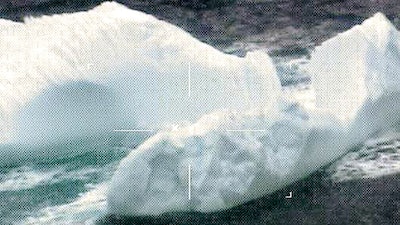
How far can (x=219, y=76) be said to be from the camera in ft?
21.3

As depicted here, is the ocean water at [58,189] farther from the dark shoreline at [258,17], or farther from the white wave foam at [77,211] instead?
the dark shoreline at [258,17]

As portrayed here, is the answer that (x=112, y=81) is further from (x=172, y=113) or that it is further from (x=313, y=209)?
(x=313, y=209)

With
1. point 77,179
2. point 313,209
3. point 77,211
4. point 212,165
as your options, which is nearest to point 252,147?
point 212,165

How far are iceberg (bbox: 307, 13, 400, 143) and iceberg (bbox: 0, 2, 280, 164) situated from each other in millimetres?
357

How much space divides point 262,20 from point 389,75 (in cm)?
367

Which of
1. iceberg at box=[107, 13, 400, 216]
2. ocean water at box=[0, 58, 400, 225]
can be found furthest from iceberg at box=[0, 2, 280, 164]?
iceberg at box=[107, 13, 400, 216]

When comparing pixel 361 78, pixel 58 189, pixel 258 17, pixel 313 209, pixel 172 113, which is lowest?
pixel 313 209

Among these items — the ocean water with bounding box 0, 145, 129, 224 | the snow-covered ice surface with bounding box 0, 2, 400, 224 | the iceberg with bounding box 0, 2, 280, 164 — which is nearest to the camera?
the snow-covered ice surface with bounding box 0, 2, 400, 224

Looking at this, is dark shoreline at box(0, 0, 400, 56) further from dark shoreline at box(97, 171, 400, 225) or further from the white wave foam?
the white wave foam

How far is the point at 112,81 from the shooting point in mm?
6297

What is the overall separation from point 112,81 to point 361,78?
1440 millimetres

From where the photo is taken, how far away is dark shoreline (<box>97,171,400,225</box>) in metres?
5.12

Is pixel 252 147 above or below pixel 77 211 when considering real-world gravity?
above

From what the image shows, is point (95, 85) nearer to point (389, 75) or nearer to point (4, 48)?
point (4, 48)
